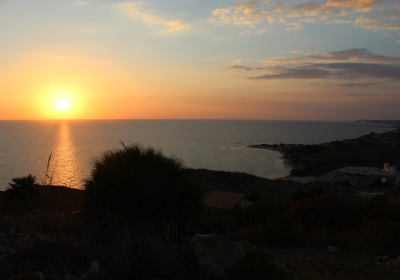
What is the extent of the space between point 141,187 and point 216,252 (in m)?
2.57

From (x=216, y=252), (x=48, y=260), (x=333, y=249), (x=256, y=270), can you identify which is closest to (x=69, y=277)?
(x=48, y=260)

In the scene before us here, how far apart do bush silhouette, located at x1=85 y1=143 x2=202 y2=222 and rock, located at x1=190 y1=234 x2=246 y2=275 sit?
186 centimetres

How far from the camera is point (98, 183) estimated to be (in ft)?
21.0

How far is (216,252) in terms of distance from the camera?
3.89 meters

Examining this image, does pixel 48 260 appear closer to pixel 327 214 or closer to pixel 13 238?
pixel 13 238

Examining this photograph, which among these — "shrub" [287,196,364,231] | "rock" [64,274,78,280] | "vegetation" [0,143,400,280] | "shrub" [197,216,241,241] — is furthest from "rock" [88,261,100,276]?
"shrub" [287,196,364,231]

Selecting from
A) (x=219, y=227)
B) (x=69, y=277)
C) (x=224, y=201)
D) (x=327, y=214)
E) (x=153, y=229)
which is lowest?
(x=224, y=201)

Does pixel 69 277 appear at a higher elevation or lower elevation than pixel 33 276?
lower

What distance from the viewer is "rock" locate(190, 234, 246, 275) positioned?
3.69 meters

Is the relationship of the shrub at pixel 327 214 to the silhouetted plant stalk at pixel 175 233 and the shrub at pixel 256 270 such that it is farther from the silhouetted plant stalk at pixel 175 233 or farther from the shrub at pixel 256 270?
the shrub at pixel 256 270

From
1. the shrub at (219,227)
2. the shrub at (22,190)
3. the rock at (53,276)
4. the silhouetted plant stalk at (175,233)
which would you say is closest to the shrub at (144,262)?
the rock at (53,276)

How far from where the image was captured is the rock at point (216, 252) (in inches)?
145

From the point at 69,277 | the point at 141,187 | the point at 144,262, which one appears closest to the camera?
the point at 69,277

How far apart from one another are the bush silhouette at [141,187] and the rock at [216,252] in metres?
1.86
